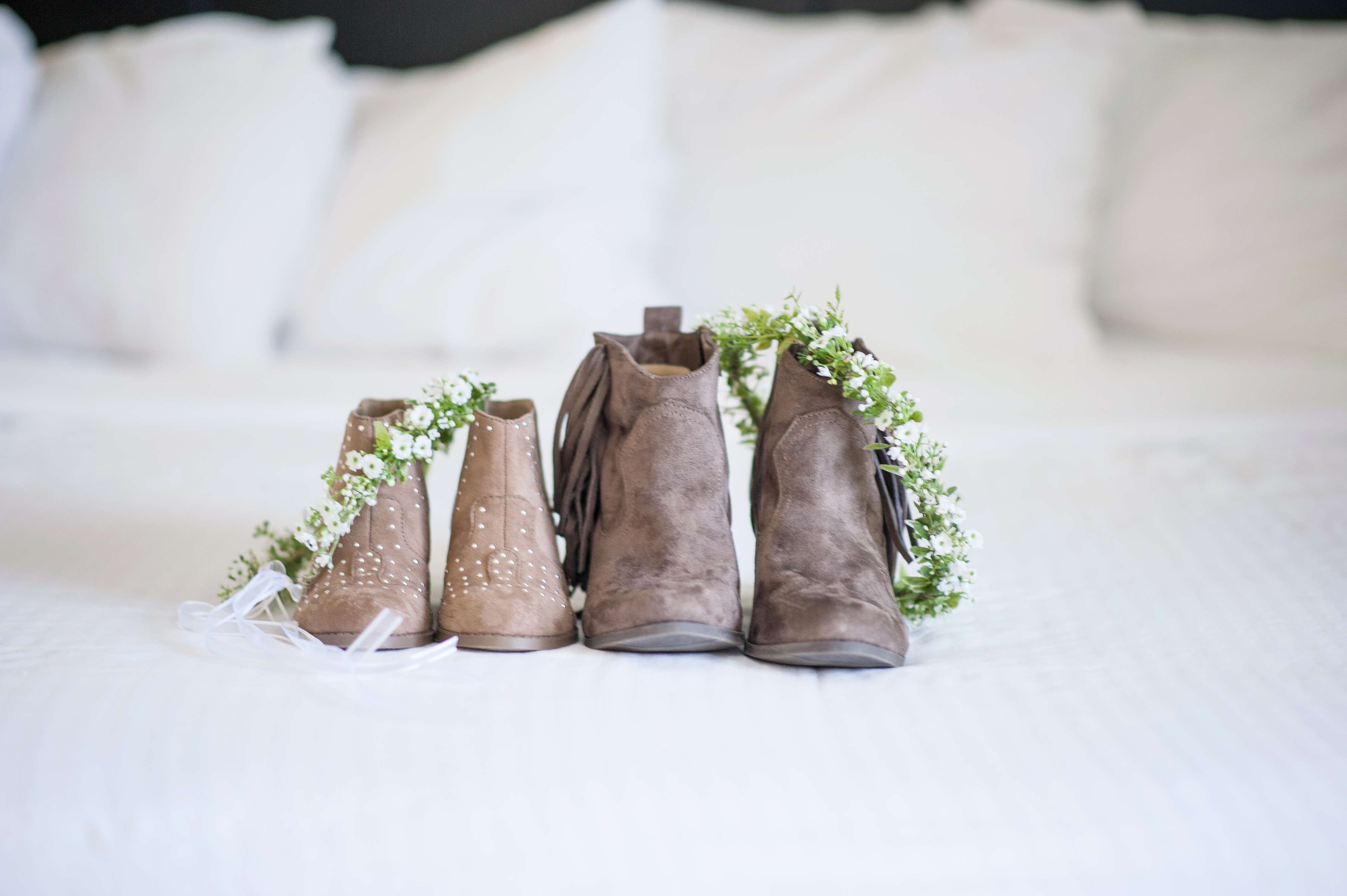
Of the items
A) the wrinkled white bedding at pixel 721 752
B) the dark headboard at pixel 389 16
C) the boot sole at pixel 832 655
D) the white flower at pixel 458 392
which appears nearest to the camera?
the wrinkled white bedding at pixel 721 752

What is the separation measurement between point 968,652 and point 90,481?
953 mm

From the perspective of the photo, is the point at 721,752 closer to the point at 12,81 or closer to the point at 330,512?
the point at 330,512

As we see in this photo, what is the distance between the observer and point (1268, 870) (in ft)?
1.55

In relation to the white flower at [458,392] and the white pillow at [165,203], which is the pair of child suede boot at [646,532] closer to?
the white flower at [458,392]

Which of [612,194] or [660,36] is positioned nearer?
[612,194]

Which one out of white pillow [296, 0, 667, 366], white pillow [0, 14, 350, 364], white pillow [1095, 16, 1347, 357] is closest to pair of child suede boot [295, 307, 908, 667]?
white pillow [296, 0, 667, 366]

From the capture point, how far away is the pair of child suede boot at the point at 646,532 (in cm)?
65

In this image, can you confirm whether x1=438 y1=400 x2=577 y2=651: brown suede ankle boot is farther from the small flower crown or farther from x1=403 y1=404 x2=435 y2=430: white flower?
the small flower crown

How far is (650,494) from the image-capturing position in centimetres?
70

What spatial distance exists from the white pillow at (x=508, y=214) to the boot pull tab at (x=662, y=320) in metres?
0.61

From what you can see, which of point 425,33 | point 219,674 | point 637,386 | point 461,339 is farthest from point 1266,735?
point 425,33

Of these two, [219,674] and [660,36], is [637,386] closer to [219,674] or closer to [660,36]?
[219,674]

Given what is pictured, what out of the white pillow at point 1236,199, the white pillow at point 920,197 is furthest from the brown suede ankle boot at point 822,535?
the white pillow at point 1236,199

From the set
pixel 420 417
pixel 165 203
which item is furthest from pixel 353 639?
pixel 165 203
